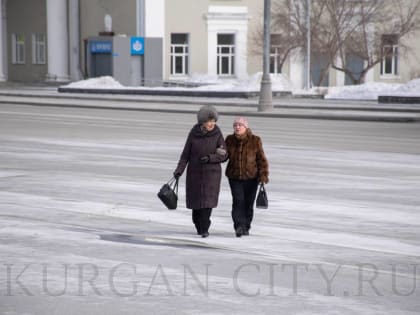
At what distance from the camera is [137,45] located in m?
61.2

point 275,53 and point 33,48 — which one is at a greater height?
point 33,48

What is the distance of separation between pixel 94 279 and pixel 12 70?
67.2m

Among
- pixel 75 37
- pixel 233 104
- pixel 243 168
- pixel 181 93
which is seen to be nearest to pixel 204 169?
pixel 243 168

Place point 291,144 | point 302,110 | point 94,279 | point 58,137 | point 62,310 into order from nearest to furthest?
point 62,310 → point 94,279 → point 291,144 → point 58,137 → point 302,110

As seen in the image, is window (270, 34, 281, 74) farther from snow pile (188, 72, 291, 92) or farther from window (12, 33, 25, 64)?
window (12, 33, 25, 64)

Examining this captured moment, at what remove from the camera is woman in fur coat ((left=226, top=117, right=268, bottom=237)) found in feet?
37.7

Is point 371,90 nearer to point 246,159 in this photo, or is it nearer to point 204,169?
point 246,159

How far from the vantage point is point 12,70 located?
74750mm

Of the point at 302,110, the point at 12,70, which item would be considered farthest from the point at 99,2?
the point at 302,110

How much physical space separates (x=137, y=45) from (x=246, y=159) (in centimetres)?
5040

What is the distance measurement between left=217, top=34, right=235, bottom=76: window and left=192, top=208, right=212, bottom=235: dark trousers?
55.0 meters

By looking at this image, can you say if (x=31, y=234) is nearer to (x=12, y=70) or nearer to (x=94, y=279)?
(x=94, y=279)

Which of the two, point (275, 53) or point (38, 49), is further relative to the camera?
point (38, 49)

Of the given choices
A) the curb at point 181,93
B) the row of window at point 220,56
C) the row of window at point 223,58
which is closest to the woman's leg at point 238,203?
the curb at point 181,93
